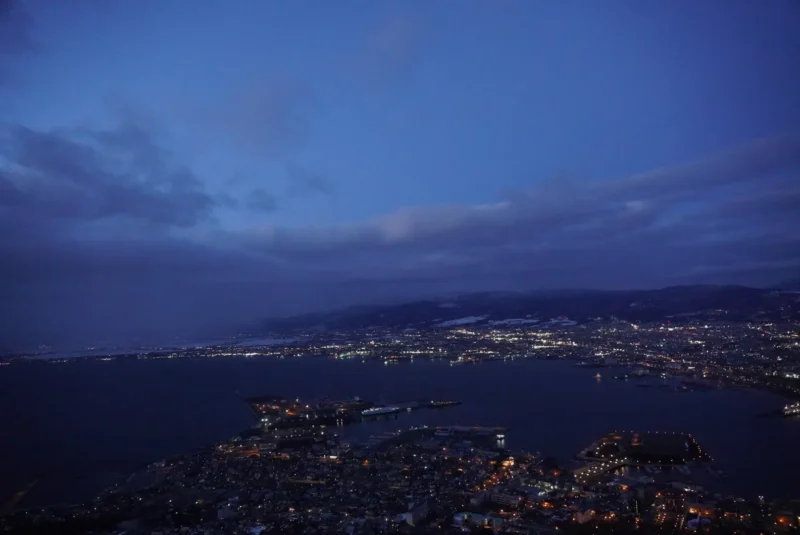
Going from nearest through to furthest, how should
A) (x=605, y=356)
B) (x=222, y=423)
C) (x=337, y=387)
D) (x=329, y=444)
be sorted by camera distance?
(x=329, y=444)
(x=222, y=423)
(x=337, y=387)
(x=605, y=356)

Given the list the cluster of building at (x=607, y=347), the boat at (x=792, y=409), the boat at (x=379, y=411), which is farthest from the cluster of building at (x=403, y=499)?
the cluster of building at (x=607, y=347)

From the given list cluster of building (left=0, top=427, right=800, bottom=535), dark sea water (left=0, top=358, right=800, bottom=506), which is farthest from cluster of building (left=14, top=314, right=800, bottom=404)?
cluster of building (left=0, top=427, right=800, bottom=535)

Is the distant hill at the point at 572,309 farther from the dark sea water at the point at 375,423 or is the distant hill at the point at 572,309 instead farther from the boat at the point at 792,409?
the boat at the point at 792,409

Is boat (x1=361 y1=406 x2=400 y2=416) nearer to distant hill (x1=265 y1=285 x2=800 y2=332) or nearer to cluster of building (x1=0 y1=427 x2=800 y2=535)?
cluster of building (x1=0 y1=427 x2=800 y2=535)

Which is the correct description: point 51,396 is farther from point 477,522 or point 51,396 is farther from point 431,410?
point 477,522

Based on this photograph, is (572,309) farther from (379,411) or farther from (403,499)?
(403,499)

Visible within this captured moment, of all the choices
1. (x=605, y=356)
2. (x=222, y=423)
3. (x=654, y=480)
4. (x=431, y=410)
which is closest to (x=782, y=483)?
(x=654, y=480)
